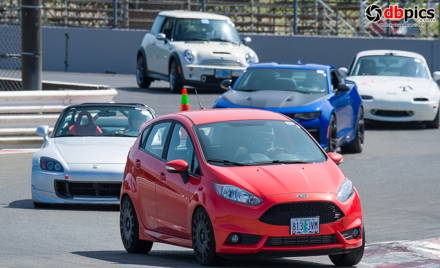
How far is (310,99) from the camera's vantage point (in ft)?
61.6

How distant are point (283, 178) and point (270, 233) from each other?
544mm

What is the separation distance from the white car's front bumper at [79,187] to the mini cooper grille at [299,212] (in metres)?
4.96

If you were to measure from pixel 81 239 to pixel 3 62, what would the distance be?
85.2ft

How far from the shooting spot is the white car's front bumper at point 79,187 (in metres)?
14.2

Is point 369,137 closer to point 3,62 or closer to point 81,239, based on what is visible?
point 81,239

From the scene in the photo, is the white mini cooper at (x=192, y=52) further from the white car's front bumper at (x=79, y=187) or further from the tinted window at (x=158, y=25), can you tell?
the white car's front bumper at (x=79, y=187)

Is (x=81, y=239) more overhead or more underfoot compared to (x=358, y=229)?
more underfoot

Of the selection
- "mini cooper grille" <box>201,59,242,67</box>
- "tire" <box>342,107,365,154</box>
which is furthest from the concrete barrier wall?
"tire" <box>342,107,365,154</box>

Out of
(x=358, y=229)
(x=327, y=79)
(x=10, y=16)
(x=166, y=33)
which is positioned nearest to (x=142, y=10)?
(x=10, y=16)

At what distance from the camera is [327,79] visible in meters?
19.7

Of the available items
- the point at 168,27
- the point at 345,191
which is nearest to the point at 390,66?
the point at 168,27

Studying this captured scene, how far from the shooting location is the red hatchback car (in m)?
9.46

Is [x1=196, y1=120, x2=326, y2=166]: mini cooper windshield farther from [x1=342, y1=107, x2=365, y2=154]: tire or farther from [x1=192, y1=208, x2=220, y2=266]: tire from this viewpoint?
→ [x1=342, y1=107, x2=365, y2=154]: tire

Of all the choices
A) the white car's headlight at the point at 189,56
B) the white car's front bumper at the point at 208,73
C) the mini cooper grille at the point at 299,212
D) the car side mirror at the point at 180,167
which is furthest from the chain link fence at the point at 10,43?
the mini cooper grille at the point at 299,212
